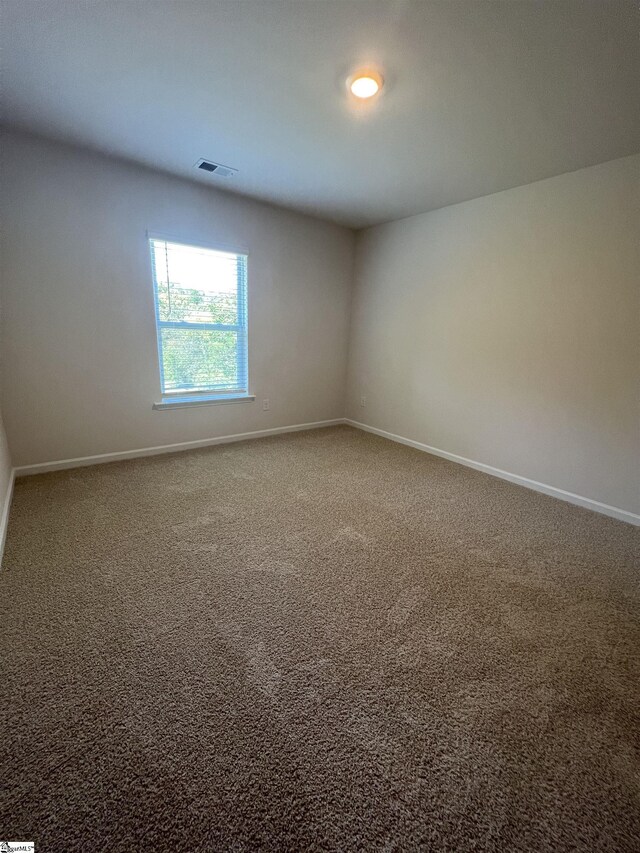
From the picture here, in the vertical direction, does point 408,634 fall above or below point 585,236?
below

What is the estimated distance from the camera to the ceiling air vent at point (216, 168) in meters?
2.72

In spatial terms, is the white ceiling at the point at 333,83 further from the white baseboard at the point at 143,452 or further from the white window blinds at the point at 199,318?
the white baseboard at the point at 143,452

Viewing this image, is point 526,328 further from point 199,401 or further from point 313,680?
point 199,401

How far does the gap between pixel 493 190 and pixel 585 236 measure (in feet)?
2.85

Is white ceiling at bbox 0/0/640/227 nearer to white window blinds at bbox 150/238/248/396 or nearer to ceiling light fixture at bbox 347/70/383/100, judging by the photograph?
ceiling light fixture at bbox 347/70/383/100

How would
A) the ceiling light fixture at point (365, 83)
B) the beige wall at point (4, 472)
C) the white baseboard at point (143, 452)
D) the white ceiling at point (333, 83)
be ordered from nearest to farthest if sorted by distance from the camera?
the white ceiling at point (333, 83), the ceiling light fixture at point (365, 83), the beige wall at point (4, 472), the white baseboard at point (143, 452)

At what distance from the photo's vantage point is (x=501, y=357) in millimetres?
3146

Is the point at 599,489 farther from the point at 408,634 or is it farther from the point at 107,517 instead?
the point at 107,517

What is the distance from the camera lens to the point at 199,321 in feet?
11.2

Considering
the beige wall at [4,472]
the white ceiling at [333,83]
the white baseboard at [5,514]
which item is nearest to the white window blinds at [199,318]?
the white ceiling at [333,83]

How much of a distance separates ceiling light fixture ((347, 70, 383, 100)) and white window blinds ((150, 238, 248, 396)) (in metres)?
1.99

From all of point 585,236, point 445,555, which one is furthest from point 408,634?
point 585,236

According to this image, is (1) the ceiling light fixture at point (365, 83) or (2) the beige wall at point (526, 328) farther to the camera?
(2) the beige wall at point (526, 328)

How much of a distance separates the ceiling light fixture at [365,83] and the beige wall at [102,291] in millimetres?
1922
